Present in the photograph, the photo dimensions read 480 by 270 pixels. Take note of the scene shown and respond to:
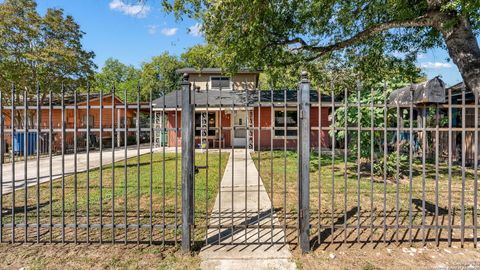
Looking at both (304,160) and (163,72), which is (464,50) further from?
(163,72)

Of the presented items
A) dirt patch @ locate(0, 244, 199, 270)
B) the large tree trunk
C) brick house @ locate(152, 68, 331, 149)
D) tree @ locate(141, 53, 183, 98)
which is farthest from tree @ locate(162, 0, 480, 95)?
tree @ locate(141, 53, 183, 98)

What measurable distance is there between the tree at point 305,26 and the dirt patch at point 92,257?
6882 mm

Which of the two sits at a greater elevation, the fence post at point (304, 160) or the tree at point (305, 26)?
the tree at point (305, 26)

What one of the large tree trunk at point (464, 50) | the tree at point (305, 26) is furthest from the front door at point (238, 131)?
the large tree trunk at point (464, 50)

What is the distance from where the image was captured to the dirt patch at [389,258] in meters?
3.33

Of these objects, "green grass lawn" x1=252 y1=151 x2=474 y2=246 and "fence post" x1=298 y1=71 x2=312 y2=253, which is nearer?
"fence post" x1=298 y1=71 x2=312 y2=253

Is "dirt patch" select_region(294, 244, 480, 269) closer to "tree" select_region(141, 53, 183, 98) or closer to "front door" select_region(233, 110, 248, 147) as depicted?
"front door" select_region(233, 110, 248, 147)

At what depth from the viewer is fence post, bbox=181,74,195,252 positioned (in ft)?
12.1

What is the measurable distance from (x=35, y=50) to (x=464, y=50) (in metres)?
20.3

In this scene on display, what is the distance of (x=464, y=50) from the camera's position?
591 cm

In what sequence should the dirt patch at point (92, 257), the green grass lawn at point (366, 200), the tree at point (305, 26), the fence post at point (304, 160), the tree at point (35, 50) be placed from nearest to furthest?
the dirt patch at point (92, 257) < the fence post at point (304, 160) < the green grass lawn at point (366, 200) < the tree at point (305, 26) < the tree at point (35, 50)

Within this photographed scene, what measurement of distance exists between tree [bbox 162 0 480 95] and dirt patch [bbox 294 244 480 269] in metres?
5.02

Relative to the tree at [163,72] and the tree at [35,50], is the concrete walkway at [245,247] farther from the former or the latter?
the tree at [163,72]

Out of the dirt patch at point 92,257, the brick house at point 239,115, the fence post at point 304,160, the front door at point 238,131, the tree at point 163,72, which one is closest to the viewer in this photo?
the dirt patch at point 92,257
